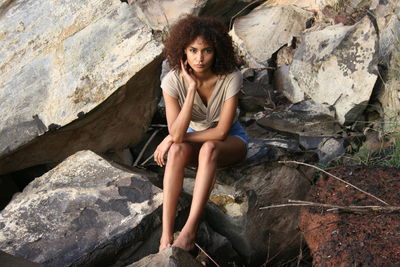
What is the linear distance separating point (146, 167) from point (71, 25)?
48.0 inches

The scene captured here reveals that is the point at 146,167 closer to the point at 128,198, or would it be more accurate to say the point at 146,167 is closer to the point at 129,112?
the point at 129,112

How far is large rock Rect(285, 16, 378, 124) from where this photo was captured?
218 inches

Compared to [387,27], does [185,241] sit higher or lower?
higher

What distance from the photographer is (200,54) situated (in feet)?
12.9

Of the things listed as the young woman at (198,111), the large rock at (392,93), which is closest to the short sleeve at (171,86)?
the young woman at (198,111)

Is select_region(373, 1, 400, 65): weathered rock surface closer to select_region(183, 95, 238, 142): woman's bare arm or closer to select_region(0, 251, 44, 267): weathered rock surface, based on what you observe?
select_region(183, 95, 238, 142): woman's bare arm

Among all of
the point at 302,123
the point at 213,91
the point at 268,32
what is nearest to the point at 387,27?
the point at 302,123

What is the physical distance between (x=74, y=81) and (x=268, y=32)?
2.77m

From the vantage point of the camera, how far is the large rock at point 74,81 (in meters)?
4.65

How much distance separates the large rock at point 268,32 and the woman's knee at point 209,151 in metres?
2.78

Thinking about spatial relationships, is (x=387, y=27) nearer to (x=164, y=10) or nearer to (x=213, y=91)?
(x=213, y=91)

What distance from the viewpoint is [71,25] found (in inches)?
197

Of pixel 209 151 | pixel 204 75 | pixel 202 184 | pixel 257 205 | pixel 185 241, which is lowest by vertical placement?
pixel 257 205

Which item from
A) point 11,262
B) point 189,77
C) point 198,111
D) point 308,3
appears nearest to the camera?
point 11,262
